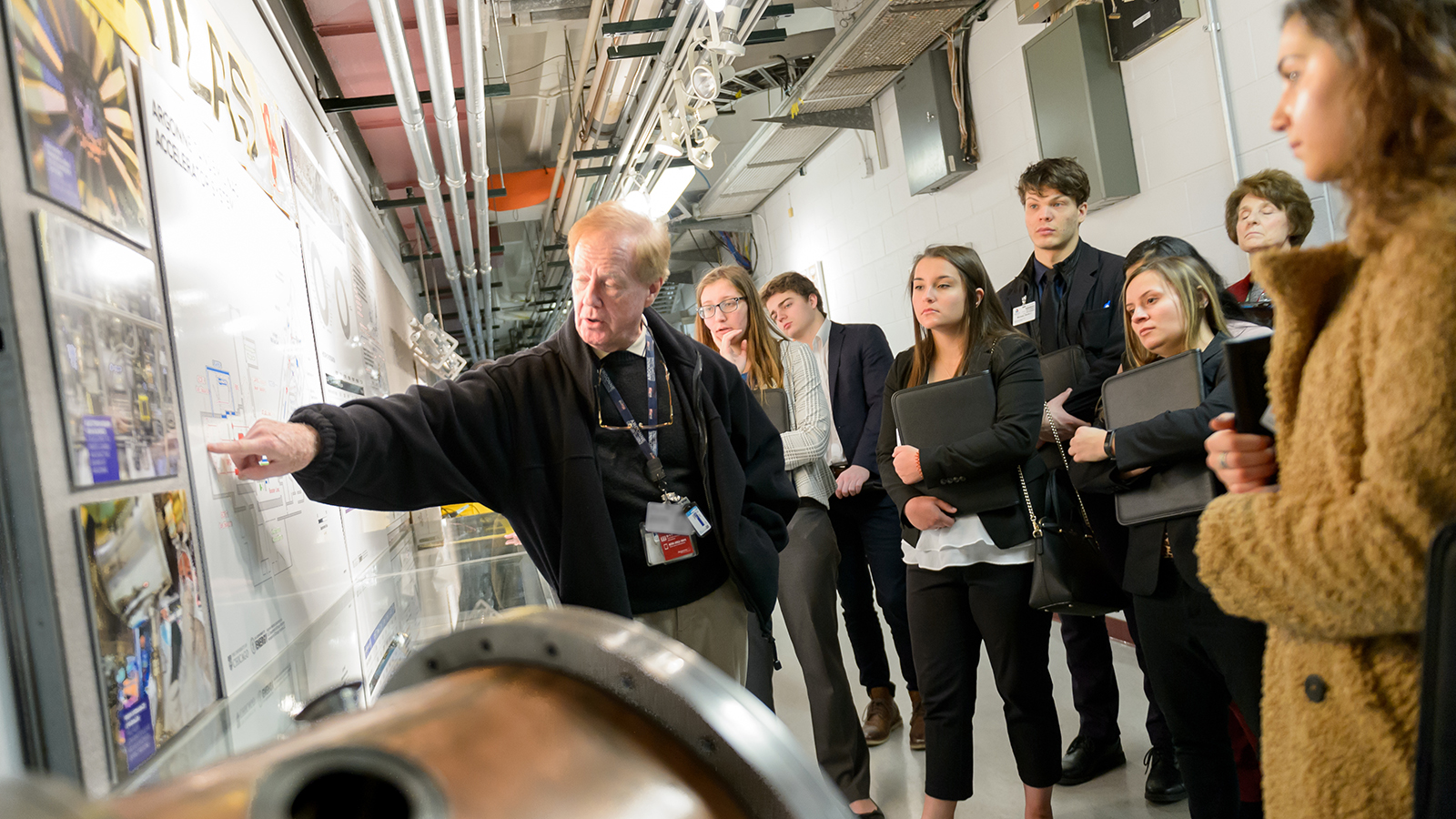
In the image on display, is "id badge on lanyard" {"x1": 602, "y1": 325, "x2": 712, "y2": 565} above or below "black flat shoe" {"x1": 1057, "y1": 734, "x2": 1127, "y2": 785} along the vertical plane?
above

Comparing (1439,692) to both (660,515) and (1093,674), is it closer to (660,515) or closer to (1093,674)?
(660,515)

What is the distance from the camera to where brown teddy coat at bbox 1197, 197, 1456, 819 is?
784 millimetres

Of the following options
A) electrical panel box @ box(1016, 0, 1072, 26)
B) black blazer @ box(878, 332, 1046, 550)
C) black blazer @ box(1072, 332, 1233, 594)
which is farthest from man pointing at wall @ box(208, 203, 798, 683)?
electrical panel box @ box(1016, 0, 1072, 26)

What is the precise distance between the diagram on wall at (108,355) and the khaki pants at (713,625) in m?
0.87

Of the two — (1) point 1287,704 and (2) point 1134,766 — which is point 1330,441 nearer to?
(1) point 1287,704

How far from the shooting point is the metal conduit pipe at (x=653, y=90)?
3541mm

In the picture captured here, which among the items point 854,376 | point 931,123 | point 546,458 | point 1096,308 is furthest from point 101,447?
point 931,123

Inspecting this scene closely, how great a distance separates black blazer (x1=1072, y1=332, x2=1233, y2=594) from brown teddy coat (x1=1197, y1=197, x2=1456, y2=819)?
0.84m

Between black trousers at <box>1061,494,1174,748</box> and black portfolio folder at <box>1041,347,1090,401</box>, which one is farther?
black portfolio folder at <box>1041,347,1090,401</box>

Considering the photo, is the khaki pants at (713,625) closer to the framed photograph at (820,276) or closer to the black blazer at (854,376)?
the black blazer at (854,376)

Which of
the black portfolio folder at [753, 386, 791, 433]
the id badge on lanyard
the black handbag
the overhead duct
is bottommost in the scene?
the black handbag

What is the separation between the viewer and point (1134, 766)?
105 inches

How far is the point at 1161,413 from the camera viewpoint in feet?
6.39

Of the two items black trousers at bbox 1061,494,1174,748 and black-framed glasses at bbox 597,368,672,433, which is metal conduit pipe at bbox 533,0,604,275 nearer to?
black-framed glasses at bbox 597,368,672,433
